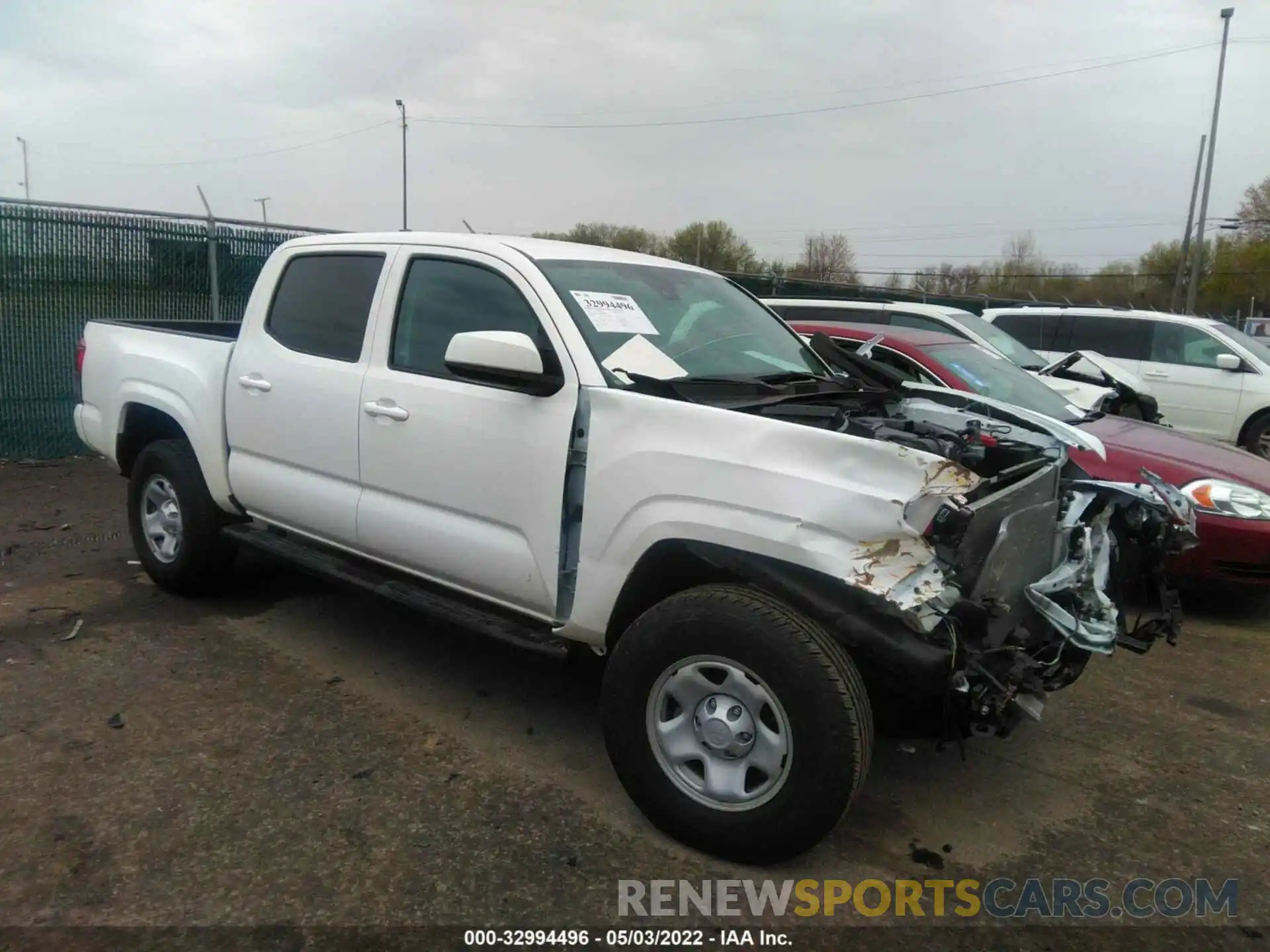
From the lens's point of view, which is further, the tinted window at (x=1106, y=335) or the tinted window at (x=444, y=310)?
the tinted window at (x=1106, y=335)

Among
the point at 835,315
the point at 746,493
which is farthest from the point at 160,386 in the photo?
the point at 835,315

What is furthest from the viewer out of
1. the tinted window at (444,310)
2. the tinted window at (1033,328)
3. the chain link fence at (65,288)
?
the tinted window at (1033,328)

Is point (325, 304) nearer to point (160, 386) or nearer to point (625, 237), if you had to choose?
point (160, 386)

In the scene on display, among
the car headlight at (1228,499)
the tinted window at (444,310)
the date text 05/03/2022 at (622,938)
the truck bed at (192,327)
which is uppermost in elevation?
the tinted window at (444,310)

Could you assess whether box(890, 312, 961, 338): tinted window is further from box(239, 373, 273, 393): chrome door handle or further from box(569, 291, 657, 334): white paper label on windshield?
box(239, 373, 273, 393): chrome door handle

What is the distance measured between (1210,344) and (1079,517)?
8463 mm

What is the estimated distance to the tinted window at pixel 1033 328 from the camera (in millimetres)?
11008

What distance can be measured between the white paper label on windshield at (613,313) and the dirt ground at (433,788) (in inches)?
49.7

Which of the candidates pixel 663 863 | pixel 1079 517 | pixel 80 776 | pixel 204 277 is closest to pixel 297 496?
pixel 80 776

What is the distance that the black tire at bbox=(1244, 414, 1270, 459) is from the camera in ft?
32.6

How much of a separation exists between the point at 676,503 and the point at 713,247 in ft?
126

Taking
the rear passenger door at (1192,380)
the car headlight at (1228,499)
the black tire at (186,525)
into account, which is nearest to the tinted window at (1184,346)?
the rear passenger door at (1192,380)

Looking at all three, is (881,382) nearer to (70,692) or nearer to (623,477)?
(623,477)

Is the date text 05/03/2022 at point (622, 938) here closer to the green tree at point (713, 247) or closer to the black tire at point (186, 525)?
the black tire at point (186, 525)
